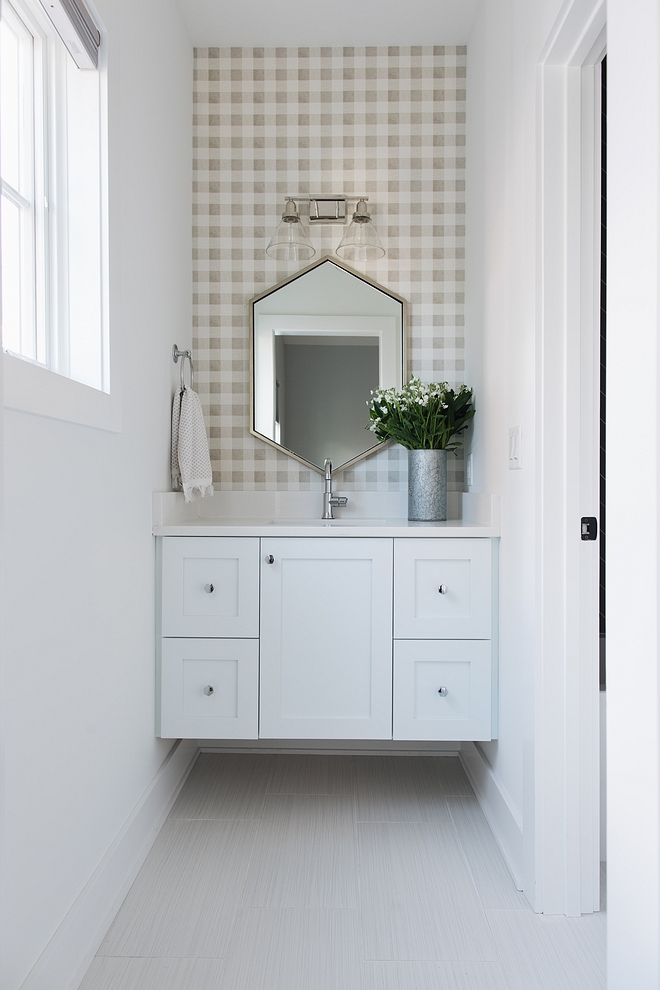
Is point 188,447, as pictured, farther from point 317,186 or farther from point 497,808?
point 497,808

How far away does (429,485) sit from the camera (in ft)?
7.43

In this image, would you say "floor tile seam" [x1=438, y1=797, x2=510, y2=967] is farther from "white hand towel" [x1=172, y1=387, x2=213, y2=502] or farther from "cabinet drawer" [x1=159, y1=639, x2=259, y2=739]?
"white hand towel" [x1=172, y1=387, x2=213, y2=502]

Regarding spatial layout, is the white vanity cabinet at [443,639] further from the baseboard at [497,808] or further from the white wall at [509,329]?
the baseboard at [497,808]

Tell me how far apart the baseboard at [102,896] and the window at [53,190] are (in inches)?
43.1

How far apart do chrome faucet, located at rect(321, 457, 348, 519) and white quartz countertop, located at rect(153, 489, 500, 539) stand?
36 mm

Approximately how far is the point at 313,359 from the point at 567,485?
1.27 meters

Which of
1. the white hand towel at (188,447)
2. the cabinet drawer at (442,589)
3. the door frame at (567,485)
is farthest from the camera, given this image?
the white hand towel at (188,447)

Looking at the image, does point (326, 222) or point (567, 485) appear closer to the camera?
point (567, 485)

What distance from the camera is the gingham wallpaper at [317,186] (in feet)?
8.29

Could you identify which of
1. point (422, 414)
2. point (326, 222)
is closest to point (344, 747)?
point (422, 414)

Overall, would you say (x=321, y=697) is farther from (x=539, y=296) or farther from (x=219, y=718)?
(x=539, y=296)

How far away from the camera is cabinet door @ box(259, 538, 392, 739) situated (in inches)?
78.9

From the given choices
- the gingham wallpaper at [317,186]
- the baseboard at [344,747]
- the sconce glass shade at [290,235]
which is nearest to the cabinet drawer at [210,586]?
the gingham wallpaper at [317,186]

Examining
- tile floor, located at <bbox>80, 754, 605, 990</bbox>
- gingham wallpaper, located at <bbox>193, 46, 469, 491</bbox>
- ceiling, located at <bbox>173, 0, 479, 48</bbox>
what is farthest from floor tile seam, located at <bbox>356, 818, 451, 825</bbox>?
ceiling, located at <bbox>173, 0, 479, 48</bbox>
